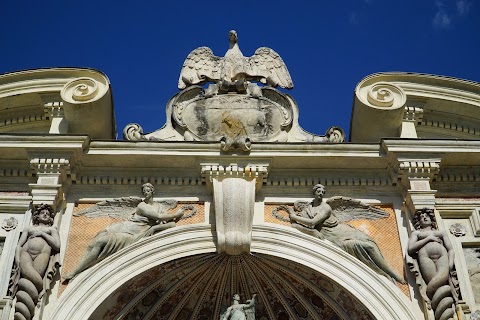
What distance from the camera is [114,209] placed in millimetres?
10578

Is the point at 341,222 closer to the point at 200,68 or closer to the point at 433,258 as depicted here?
the point at 433,258

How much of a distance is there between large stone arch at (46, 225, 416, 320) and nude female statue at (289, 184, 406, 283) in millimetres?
104

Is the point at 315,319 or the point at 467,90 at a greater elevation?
the point at 467,90

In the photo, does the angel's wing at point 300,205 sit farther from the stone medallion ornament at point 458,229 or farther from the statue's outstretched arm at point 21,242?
the statue's outstretched arm at point 21,242

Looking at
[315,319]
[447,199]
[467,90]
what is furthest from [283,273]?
[467,90]

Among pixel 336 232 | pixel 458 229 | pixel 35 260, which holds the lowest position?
pixel 35 260

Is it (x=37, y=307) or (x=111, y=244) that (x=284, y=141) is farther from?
(x=37, y=307)

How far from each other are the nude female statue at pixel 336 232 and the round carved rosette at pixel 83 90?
2.97m

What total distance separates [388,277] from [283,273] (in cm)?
126

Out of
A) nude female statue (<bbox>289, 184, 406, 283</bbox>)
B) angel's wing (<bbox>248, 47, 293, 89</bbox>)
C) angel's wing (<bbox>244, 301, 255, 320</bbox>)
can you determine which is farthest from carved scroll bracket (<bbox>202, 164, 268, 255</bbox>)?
angel's wing (<bbox>248, 47, 293, 89</bbox>)

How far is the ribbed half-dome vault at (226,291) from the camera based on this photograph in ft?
32.8

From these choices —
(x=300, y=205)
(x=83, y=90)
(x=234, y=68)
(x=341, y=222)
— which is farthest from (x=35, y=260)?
(x=234, y=68)

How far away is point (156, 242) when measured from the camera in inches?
400

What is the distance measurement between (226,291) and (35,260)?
238cm
